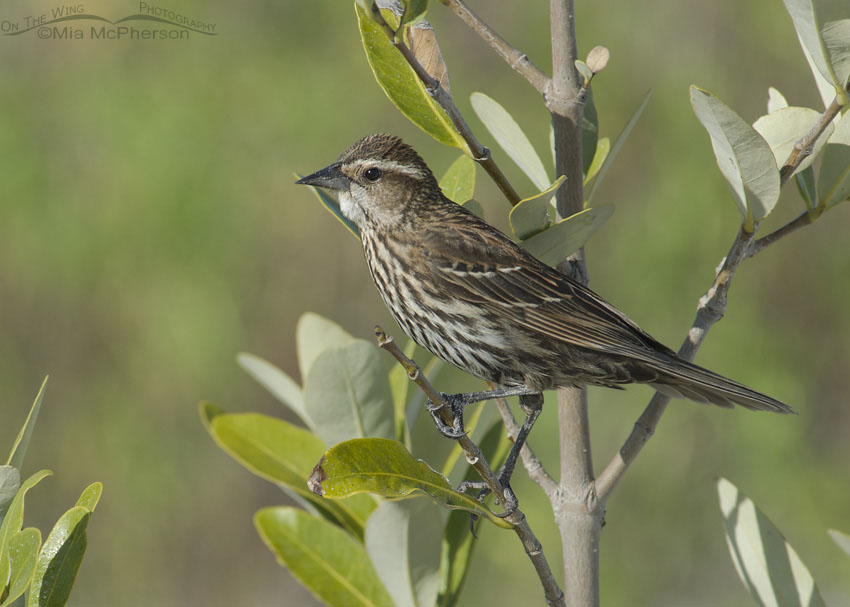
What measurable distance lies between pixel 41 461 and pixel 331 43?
305 cm

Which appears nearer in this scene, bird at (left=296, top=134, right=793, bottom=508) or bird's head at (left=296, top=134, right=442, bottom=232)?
bird at (left=296, top=134, right=793, bottom=508)

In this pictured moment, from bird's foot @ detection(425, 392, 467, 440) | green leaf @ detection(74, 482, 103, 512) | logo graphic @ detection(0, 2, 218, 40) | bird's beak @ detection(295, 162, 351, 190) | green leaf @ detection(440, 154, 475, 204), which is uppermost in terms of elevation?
logo graphic @ detection(0, 2, 218, 40)

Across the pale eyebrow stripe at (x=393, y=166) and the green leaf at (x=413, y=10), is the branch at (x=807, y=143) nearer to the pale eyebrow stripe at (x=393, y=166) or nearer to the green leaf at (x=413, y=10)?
the green leaf at (x=413, y=10)

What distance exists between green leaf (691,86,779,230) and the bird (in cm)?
57

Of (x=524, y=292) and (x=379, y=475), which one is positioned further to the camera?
(x=524, y=292)

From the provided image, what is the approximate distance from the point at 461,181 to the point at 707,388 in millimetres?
776

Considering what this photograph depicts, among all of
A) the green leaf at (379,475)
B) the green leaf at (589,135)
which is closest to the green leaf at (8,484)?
the green leaf at (379,475)

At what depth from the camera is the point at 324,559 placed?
2.10m

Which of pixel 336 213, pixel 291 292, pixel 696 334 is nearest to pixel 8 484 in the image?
pixel 336 213

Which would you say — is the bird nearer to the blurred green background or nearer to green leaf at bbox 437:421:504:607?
green leaf at bbox 437:421:504:607

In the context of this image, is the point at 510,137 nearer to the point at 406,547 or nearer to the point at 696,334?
the point at 696,334

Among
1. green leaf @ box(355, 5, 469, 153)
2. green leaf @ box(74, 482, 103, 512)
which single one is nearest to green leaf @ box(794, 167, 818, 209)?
green leaf @ box(355, 5, 469, 153)

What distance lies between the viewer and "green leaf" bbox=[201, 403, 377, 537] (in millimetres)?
2209

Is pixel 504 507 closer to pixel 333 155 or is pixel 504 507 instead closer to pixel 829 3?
pixel 829 3
